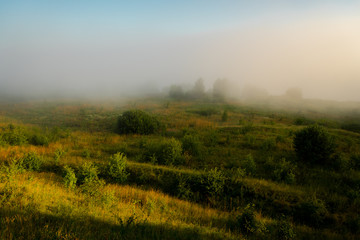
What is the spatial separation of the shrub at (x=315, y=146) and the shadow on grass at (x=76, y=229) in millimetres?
10573

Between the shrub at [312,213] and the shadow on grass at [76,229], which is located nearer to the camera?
the shadow on grass at [76,229]

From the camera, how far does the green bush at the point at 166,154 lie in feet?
42.2

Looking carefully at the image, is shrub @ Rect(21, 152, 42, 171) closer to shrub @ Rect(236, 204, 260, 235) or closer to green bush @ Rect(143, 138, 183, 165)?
green bush @ Rect(143, 138, 183, 165)

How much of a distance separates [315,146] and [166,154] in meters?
10.7

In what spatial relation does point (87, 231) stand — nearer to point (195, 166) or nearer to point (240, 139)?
point (195, 166)

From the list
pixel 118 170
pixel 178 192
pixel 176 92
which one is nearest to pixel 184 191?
pixel 178 192

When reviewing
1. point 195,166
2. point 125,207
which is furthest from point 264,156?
point 125,207

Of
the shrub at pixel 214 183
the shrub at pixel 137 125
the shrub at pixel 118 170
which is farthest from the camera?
the shrub at pixel 137 125

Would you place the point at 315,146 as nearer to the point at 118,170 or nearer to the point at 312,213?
the point at 312,213

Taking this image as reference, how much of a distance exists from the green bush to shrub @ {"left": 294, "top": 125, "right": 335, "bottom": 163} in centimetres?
894

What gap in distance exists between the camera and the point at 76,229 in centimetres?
388

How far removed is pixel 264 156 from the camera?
1341 centimetres

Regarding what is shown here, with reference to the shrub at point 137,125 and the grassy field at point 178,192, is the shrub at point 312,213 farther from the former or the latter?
the shrub at point 137,125

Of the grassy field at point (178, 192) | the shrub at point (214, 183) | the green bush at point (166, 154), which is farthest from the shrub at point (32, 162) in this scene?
the shrub at point (214, 183)
